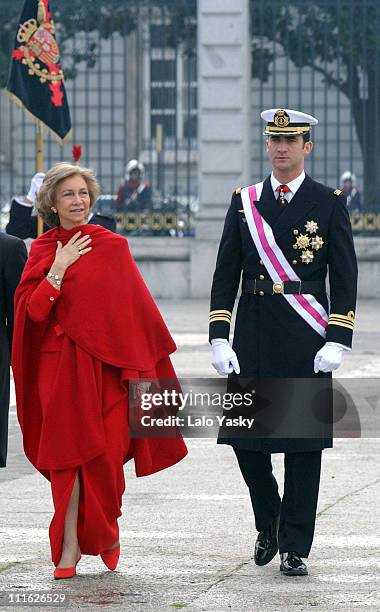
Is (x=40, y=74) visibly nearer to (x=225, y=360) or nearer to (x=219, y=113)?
(x=219, y=113)


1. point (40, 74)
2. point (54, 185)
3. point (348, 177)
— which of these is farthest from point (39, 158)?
point (348, 177)

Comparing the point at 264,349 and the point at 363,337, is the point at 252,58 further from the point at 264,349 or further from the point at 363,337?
the point at 264,349

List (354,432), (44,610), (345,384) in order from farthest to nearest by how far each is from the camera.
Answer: (345,384) → (354,432) → (44,610)

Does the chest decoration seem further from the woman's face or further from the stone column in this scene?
the stone column

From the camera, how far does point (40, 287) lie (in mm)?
6242

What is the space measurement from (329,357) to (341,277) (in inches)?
12.9

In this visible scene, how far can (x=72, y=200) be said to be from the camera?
6.41 metres

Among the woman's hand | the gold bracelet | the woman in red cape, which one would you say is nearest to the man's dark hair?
the woman in red cape

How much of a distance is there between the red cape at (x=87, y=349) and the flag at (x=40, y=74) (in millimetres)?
7559

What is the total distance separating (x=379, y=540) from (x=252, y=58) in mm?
15309

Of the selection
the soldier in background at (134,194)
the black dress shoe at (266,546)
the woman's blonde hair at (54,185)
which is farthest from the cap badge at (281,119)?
the soldier in background at (134,194)

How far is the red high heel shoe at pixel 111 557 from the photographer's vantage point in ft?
20.6

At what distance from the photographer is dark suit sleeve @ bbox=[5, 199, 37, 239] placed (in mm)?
11000

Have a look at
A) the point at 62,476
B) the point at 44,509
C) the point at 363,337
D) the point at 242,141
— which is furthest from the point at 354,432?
the point at 242,141
